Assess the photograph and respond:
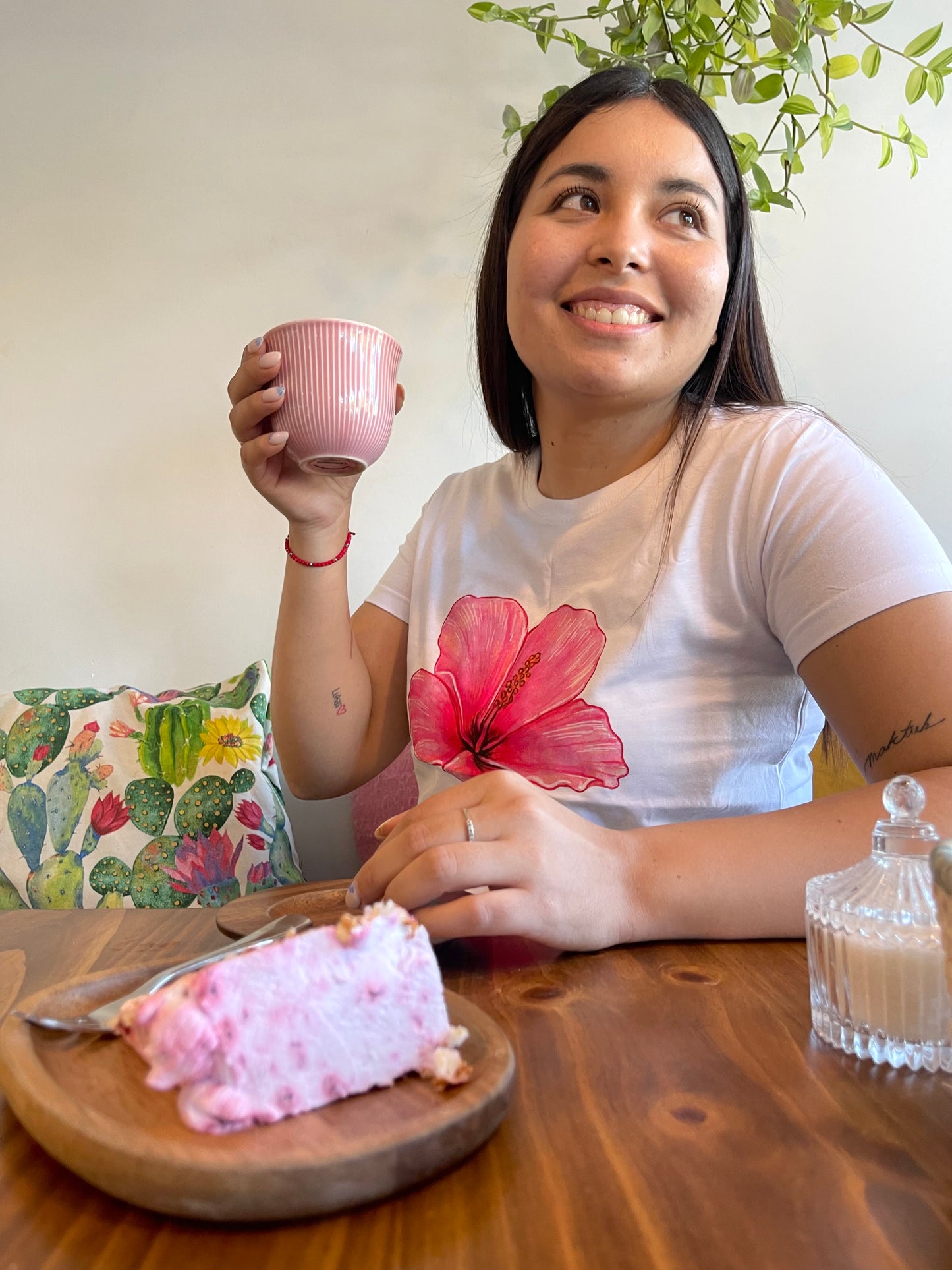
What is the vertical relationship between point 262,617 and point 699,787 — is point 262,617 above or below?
above

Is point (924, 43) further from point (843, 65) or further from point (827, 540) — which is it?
point (827, 540)

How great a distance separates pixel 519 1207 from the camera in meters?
0.34

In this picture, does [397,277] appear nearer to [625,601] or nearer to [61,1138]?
[625,601]

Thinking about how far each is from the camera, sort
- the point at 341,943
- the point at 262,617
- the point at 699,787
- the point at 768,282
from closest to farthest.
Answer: the point at 341,943 < the point at 699,787 < the point at 768,282 < the point at 262,617

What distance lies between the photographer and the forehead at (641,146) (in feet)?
3.12

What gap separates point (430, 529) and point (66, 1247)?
970mm

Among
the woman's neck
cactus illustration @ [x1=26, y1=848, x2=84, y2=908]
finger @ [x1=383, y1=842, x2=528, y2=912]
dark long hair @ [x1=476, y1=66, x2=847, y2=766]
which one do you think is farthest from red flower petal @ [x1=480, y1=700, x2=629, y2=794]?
cactus illustration @ [x1=26, y1=848, x2=84, y2=908]

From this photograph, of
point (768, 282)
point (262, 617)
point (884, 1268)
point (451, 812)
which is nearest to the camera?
point (884, 1268)

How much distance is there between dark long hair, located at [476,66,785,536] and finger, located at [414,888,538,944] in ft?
1.59

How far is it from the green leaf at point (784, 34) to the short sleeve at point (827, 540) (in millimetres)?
619

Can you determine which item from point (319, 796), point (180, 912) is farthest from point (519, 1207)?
point (319, 796)

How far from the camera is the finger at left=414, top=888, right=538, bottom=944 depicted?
577 mm

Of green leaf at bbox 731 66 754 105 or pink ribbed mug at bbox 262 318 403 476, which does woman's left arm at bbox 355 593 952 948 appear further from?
green leaf at bbox 731 66 754 105

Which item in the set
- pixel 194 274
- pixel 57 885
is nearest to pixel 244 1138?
pixel 57 885
